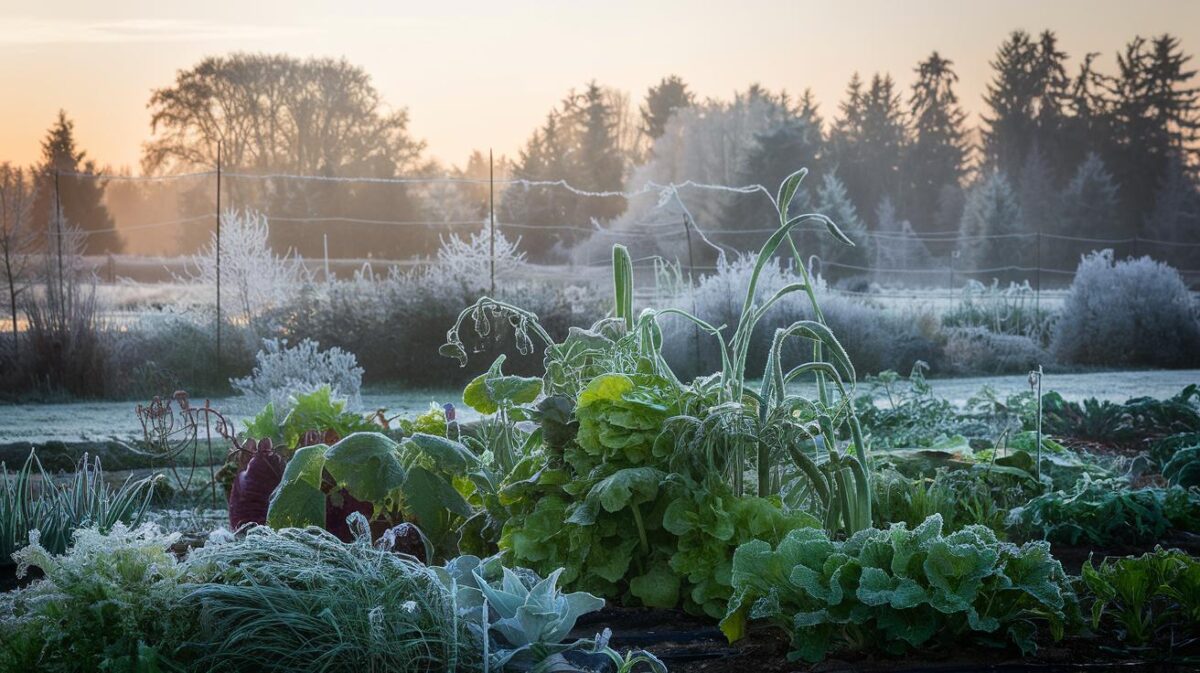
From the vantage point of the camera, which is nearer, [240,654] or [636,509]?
[240,654]

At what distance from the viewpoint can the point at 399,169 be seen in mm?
17656

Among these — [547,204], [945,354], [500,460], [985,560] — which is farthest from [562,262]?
[985,560]

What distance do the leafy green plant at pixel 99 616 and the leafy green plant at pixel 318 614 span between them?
4cm

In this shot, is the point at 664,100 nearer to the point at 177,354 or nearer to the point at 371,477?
the point at 177,354

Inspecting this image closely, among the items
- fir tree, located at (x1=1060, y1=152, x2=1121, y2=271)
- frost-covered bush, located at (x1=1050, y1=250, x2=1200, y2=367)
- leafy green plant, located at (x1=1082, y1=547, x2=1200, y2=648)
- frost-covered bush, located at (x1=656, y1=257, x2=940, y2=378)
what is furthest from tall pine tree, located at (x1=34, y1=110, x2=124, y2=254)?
fir tree, located at (x1=1060, y1=152, x2=1121, y2=271)

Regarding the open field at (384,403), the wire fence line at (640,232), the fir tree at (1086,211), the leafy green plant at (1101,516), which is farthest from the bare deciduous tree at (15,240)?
the fir tree at (1086,211)

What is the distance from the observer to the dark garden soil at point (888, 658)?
7.32ft

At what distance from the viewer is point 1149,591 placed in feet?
7.88

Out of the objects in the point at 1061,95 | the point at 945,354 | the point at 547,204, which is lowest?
the point at 945,354

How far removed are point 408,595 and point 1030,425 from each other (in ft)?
15.2

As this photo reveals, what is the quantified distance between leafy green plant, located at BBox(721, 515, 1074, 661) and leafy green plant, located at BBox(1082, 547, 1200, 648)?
120mm

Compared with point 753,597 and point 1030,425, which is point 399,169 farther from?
point 753,597

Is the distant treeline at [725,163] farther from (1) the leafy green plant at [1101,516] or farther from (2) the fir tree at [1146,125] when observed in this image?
(1) the leafy green plant at [1101,516]

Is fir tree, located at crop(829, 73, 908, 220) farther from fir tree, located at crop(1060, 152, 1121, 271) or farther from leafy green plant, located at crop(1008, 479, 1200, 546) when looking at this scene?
leafy green plant, located at crop(1008, 479, 1200, 546)
